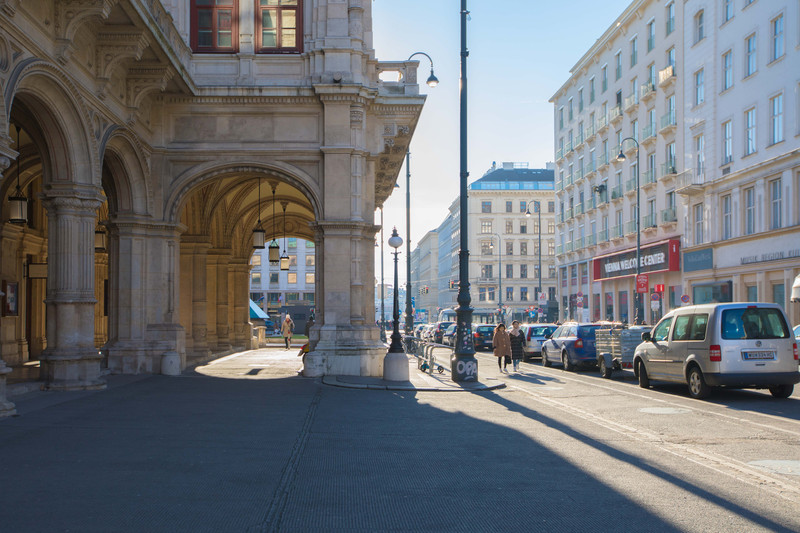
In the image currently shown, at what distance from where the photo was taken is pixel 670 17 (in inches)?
1821

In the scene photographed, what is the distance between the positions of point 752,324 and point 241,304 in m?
22.5

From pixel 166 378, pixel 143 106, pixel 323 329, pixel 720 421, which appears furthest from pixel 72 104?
pixel 720 421

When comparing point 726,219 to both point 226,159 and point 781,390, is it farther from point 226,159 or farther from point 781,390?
point 226,159

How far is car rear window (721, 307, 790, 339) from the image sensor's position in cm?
1548

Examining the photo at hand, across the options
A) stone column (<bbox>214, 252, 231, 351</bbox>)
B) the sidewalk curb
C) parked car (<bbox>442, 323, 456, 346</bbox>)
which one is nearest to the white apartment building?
parked car (<bbox>442, 323, 456, 346</bbox>)

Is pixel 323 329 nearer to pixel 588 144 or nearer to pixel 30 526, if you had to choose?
pixel 30 526

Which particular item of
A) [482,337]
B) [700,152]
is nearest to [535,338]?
Answer: [482,337]

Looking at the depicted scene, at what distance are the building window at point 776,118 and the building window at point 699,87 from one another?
687 centimetres

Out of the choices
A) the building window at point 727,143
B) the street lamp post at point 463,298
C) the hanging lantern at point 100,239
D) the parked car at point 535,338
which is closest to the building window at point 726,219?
the building window at point 727,143

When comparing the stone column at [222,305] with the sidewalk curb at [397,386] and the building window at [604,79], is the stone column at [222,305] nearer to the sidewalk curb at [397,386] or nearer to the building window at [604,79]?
the sidewalk curb at [397,386]

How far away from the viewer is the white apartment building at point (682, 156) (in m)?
33.9

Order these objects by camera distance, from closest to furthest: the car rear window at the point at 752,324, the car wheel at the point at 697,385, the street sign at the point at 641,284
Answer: the car rear window at the point at 752,324 → the car wheel at the point at 697,385 → the street sign at the point at 641,284

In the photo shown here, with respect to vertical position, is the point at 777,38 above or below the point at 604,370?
above

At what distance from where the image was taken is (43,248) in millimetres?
23797
